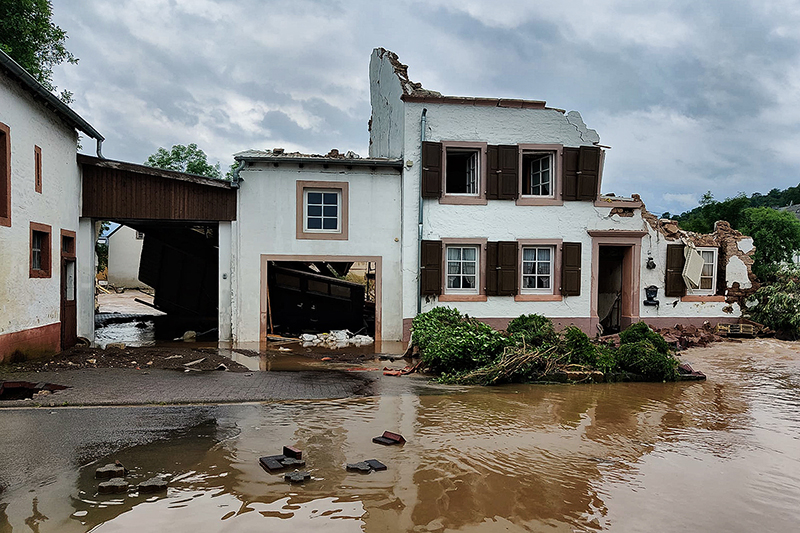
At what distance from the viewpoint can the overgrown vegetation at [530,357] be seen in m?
10.9

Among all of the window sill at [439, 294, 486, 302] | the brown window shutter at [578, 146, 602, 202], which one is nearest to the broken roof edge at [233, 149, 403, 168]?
the window sill at [439, 294, 486, 302]

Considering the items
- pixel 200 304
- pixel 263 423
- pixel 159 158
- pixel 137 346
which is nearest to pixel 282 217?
pixel 137 346

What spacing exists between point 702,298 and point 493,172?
750 cm

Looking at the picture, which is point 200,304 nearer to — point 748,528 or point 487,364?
point 487,364

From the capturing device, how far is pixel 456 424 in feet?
25.0

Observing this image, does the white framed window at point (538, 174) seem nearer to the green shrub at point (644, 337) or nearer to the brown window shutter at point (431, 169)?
the brown window shutter at point (431, 169)

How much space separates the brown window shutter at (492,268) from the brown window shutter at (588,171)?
2.94m

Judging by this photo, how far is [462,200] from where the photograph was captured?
633 inches

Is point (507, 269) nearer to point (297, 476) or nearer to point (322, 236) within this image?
point (322, 236)

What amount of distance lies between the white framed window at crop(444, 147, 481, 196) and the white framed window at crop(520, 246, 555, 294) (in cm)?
241

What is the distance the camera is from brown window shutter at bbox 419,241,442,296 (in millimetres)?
15711

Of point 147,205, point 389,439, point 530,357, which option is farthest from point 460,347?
point 147,205

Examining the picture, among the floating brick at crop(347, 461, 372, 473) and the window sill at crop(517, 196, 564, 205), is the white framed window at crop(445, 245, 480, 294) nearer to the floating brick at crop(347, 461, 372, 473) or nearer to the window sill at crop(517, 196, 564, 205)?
the window sill at crop(517, 196, 564, 205)

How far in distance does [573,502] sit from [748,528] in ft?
4.48
